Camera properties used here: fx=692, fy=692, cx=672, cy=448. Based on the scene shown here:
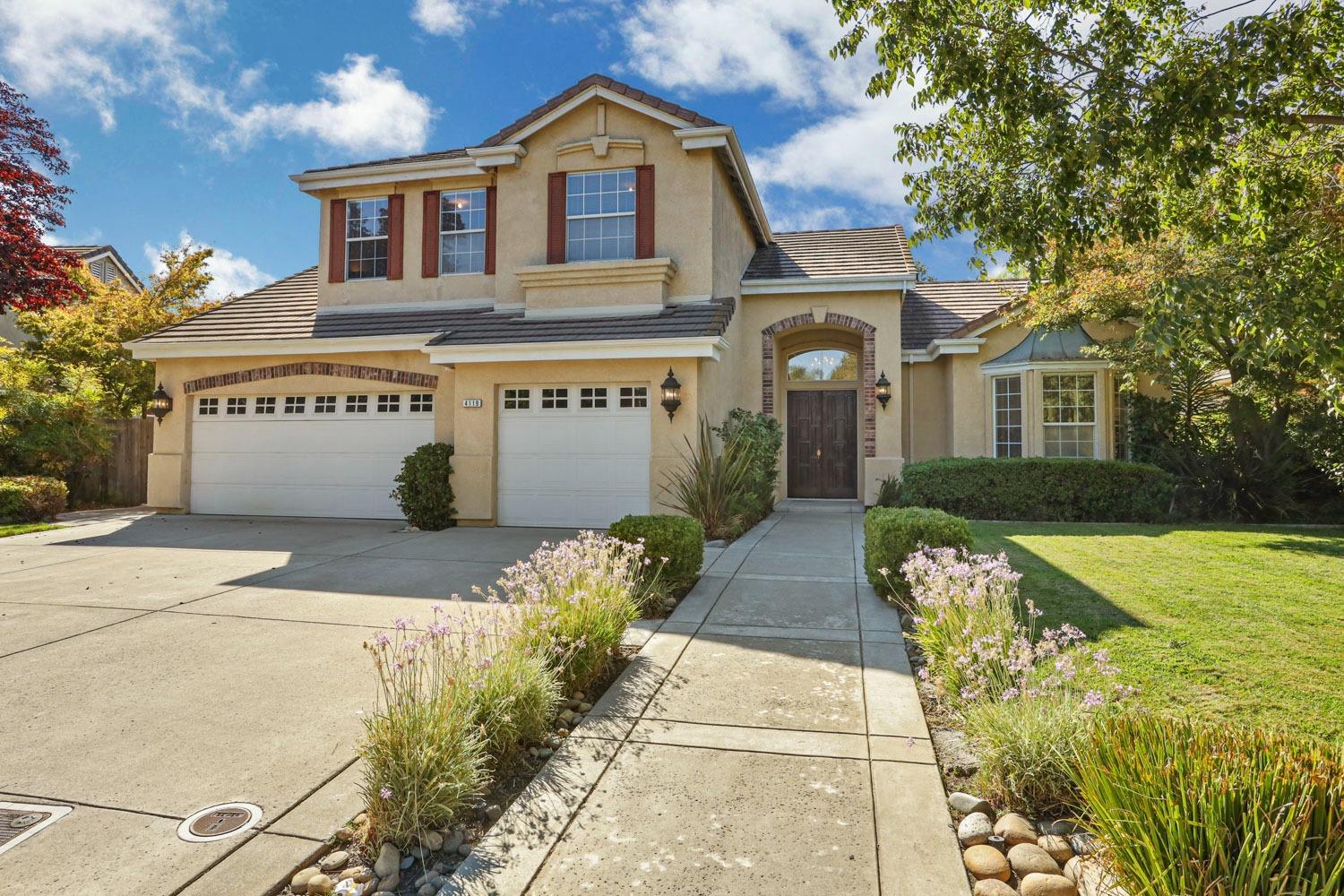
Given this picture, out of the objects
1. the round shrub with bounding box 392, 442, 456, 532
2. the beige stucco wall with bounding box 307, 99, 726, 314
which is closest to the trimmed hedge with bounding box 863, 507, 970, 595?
the beige stucco wall with bounding box 307, 99, 726, 314

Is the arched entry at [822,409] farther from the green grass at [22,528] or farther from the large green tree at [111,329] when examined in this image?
the large green tree at [111,329]

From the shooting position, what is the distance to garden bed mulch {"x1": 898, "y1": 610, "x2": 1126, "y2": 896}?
8.04ft

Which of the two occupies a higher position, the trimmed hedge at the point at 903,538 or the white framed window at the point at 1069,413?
the white framed window at the point at 1069,413

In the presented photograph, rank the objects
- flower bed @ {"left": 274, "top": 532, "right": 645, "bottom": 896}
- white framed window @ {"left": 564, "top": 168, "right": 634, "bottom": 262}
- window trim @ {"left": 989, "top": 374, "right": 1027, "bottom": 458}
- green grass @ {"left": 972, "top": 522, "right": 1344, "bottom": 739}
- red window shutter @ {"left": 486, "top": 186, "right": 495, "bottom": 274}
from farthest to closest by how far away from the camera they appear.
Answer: window trim @ {"left": 989, "top": 374, "right": 1027, "bottom": 458}
red window shutter @ {"left": 486, "top": 186, "right": 495, "bottom": 274}
white framed window @ {"left": 564, "top": 168, "right": 634, "bottom": 262}
green grass @ {"left": 972, "top": 522, "right": 1344, "bottom": 739}
flower bed @ {"left": 274, "top": 532, "right": 645, "bottom": 896}

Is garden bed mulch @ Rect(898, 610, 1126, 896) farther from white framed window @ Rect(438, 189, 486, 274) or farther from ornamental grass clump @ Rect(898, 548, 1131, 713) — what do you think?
white framed window @ Rect(438, 189, 486, 274)

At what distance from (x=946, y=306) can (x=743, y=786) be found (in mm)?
15618

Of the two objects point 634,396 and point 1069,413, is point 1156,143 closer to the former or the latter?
point 634,396

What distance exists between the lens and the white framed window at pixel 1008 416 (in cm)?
1377

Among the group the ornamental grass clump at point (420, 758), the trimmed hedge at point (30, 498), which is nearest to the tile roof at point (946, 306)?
the ornamental grass clump at point (420, 758)

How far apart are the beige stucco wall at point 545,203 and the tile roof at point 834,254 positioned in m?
1.70

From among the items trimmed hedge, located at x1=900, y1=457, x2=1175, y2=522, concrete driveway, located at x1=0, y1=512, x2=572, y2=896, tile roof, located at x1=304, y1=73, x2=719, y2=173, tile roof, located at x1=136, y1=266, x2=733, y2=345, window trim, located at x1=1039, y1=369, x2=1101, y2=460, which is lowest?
concrete driveway, located at x1=0, y1=512, x2=572, y2=896

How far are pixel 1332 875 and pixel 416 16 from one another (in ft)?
41.2

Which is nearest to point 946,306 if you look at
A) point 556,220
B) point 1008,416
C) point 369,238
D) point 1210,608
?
point 1008,416

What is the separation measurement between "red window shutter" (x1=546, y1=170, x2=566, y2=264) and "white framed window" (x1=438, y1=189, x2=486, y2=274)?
1.71 meters
